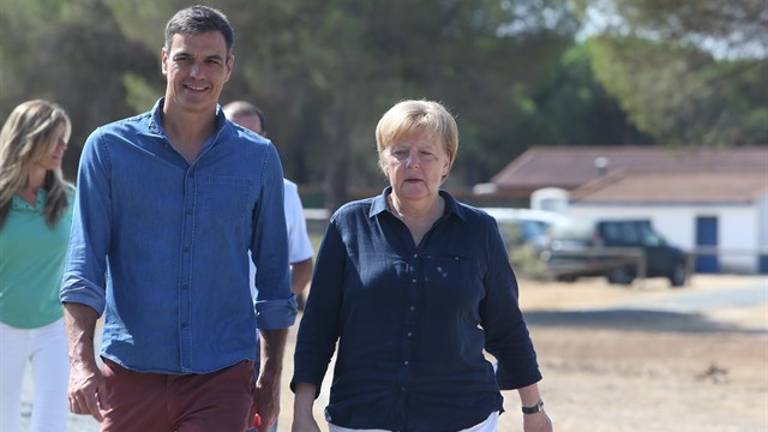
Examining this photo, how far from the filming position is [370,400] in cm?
433

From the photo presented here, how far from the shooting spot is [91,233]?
13.7 ft

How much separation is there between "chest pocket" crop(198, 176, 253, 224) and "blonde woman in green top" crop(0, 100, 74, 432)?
7.91ft

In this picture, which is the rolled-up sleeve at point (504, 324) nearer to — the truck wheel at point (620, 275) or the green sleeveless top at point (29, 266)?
the green sleeveless top at point (29, 266)

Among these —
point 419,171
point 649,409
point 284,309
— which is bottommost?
point 649,409

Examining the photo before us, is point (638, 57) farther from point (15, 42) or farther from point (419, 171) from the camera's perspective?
point (419, 171)

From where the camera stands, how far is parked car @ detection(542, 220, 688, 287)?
33.7 meters

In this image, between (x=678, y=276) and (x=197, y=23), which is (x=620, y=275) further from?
(x=197, y=23)

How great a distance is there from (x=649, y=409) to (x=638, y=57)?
14.0 meters

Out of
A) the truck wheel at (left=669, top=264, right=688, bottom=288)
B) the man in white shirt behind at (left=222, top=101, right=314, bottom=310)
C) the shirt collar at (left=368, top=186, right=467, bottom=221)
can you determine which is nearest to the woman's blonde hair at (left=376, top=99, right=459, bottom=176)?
the shirt collar at (left=368, top=186, right=467, bottom=221)

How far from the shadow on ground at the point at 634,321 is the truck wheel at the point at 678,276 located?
9.15 m

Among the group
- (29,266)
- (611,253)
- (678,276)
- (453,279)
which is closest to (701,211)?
(678,276)

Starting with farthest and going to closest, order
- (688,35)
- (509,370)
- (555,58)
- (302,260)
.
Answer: (555,58) → (688,35) → (302,260) → (509,370)

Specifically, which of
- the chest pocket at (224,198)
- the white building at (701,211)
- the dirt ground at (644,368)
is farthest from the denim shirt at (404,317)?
the white building at (701,211)

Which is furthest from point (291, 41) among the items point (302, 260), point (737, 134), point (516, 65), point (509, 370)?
point (509, 370)
